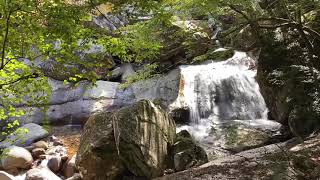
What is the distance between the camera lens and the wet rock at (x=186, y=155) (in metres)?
9.12

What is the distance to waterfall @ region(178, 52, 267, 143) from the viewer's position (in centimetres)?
1327

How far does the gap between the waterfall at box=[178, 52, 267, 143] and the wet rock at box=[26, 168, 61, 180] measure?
478 cm

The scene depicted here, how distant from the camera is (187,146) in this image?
942 cm

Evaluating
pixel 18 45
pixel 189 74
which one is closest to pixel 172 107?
pixel 189 74

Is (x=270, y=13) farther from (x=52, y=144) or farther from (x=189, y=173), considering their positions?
(x=52, y=144)

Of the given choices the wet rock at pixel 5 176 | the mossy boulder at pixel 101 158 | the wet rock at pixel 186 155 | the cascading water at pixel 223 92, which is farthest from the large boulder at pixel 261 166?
the wet rock at pixel 5 176

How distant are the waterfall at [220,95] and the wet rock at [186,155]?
2566mm

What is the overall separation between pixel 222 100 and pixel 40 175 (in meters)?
7.53

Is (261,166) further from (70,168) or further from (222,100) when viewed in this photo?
(222,100)

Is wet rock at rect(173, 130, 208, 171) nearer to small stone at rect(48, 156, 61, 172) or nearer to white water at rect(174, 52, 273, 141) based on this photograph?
white water at rect(174, 52, 273, 141)

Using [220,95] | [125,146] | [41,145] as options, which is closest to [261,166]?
[125,146]

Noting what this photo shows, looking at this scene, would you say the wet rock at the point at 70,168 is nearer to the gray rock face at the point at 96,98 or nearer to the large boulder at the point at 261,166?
the gray rock face at the point at 96,98

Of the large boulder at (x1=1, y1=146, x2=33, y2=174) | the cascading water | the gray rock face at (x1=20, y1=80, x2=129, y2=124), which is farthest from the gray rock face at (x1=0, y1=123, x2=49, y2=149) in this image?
the cascading water

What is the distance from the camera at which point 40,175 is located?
10289 mm
